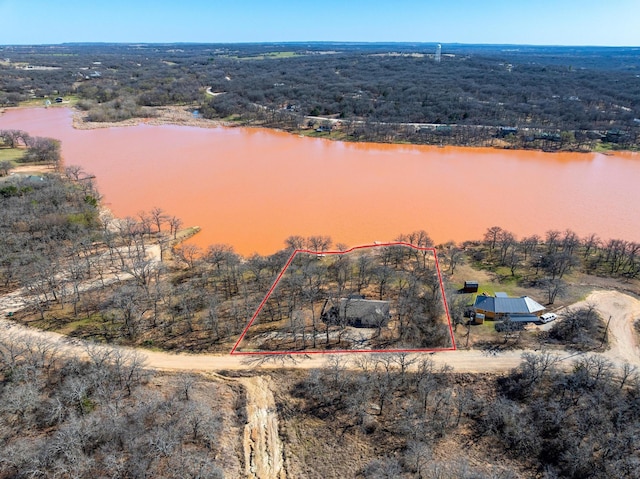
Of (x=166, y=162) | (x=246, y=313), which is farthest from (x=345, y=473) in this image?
(x=166, y=162)

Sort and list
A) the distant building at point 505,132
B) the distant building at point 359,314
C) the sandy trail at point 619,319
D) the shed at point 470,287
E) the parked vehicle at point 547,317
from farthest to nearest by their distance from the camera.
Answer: the distant building at point 505,132
the shed at point 470,287
the parked vehicle at point 547,317
the distant building at point 359,314
the sandy trail at point 619,319

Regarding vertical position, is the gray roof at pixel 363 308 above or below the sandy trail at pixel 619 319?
above

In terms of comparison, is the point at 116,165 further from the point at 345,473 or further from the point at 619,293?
the point at 619,293

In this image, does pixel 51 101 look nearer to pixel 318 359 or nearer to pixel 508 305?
pixel 318 359

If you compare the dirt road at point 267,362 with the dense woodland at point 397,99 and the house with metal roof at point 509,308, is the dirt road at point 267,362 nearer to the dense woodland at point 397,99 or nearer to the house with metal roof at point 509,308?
the house with metal roof at point 509,308

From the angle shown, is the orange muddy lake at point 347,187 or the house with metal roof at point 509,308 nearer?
the house with metal roof at point 509,308

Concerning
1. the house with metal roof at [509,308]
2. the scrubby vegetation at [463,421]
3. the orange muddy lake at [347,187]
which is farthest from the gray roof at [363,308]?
the orange muddy lake at [347,187]
